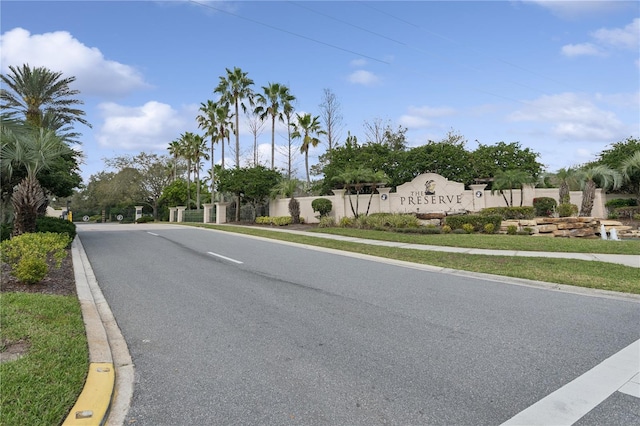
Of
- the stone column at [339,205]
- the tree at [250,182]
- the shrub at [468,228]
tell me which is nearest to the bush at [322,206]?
the stone column at [339,205]

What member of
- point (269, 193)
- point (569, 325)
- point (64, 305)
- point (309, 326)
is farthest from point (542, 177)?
point (64, 305)

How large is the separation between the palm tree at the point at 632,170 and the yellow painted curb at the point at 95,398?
94.4ft

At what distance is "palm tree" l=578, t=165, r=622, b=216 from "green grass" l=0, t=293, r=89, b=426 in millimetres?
24576

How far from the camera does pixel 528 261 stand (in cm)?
1078

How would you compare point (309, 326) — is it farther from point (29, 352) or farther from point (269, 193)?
point (269, 193)

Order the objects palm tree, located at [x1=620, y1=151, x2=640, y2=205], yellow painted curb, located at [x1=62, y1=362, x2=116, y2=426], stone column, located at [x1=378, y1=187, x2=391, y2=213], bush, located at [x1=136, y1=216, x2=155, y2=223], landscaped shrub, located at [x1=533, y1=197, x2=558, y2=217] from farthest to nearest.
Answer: bush, located at [x1=136, y1=216, x2=155, y2=223] < stone column, located at [x1=378, y1=187, x2=391, y2=213] < palm tree, located at [x1=620, y1=151, x2=640, y2=205] < landscaped shrub, located at [x1=533, y1=197, x2=558, y2=217] < yellow painted curb, located at [x1=62, y1=362, x2=116, y2=426]

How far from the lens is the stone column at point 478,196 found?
24.7m

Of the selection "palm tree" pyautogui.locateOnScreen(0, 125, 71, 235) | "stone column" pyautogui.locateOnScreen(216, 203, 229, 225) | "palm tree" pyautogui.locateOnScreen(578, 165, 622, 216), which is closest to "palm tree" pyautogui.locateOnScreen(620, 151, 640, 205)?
"palm tree" pyautogui.locateOnScreen(578, 165, 622, 216)

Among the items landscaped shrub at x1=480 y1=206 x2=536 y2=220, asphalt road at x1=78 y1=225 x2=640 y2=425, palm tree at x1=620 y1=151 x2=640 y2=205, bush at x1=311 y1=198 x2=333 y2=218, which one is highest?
A: palm tree at x1=620 y1=151 x2=640 y2=205

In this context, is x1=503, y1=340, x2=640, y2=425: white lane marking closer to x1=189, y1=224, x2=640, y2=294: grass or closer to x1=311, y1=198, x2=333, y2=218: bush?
x1=189, y1=224, x2=640, y2=294: grass

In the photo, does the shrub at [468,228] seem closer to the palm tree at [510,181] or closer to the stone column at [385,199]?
the palm tree at [510,181]

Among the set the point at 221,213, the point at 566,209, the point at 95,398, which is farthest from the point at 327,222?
the point at 95,398

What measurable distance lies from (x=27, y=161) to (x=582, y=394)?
1558 centimetres

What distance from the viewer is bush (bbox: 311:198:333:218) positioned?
27.3 meters
